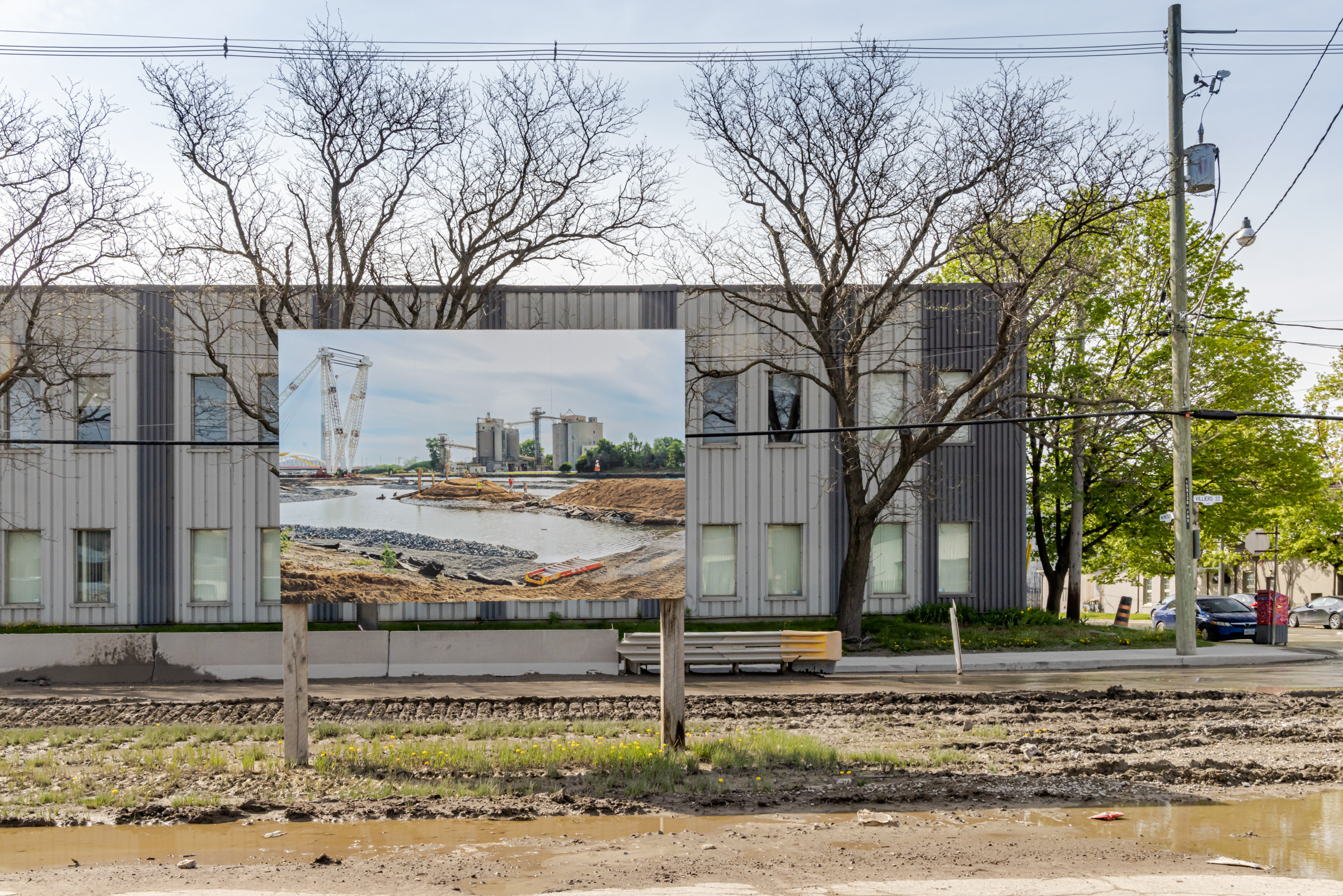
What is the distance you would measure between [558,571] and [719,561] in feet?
48.8

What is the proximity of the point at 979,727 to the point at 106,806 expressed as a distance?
988cm

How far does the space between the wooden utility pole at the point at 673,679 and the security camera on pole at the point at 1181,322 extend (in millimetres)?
15286

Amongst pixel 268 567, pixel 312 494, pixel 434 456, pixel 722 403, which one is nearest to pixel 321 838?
pixel 312 494

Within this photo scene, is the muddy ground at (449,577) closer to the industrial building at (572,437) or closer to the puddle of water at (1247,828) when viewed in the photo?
the industrial building at (572,437)

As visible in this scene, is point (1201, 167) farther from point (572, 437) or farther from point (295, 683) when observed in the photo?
point (295, 683)

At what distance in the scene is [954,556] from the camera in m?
26.0

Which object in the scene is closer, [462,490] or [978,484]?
[462,490]

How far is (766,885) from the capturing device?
677 cm

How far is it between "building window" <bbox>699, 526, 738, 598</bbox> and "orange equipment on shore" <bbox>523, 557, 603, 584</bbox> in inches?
576

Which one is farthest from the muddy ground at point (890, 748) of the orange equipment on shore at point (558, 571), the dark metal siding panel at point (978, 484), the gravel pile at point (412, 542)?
the dark metal siding panel at point (978, 484)

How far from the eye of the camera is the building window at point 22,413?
23812 mm

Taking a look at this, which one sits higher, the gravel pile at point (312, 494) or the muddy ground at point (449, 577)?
the gravel pile at point (312, 494)

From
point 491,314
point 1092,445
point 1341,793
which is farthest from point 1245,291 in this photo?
point 1341,793

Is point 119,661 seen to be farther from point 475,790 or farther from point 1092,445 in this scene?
point 1092,445
